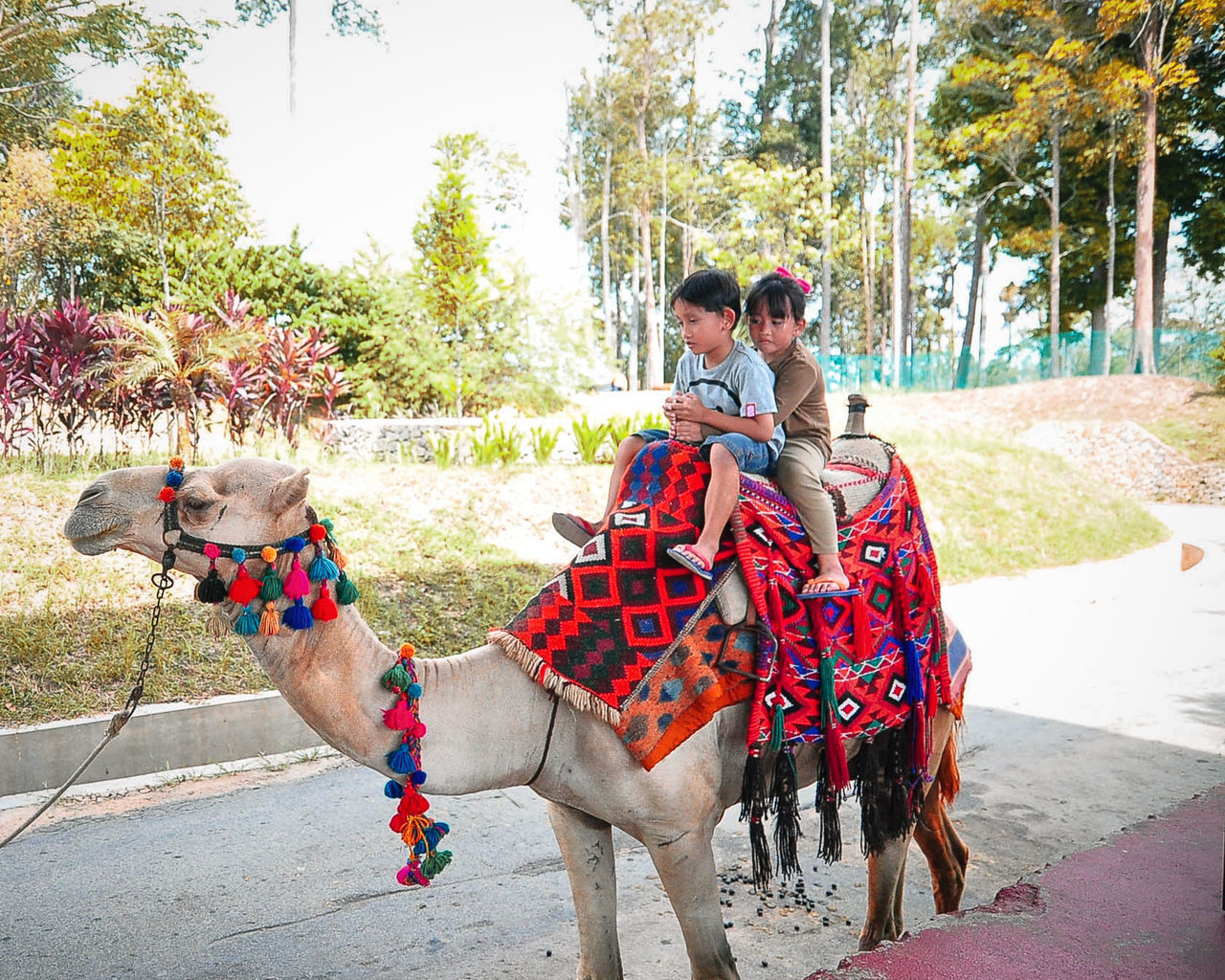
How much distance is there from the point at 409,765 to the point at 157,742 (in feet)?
11.9

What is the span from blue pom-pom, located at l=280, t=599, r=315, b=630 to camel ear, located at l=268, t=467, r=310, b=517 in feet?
0.67

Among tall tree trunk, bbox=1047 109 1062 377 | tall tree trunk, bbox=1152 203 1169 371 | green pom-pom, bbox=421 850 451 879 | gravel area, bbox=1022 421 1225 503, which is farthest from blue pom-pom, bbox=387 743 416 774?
tall tree trunk, bbox=1047 109 1062 377

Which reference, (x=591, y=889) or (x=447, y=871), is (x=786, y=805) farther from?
(x=447, y=871)

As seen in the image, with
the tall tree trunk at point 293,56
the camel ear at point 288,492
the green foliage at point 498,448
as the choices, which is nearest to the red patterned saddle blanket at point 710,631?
the camel ear at point 288,492

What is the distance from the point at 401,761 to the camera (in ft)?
7.19

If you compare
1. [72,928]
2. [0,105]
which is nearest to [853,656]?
[72,928]

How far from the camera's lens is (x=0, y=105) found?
8148 millimetres

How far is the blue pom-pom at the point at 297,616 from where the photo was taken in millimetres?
2096

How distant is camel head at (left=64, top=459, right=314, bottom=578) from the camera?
2.02 m

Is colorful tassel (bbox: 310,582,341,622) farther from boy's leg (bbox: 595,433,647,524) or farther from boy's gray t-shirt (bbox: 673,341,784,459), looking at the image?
boy's gray t-shirt (bbox: 673,341,784,459)

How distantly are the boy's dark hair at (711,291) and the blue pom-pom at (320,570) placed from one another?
1155 millimetres

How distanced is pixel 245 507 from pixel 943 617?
220 cm

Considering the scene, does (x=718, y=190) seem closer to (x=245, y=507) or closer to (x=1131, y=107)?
(x=1131, y=107)

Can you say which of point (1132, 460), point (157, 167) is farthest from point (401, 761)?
point (1132, 460)
